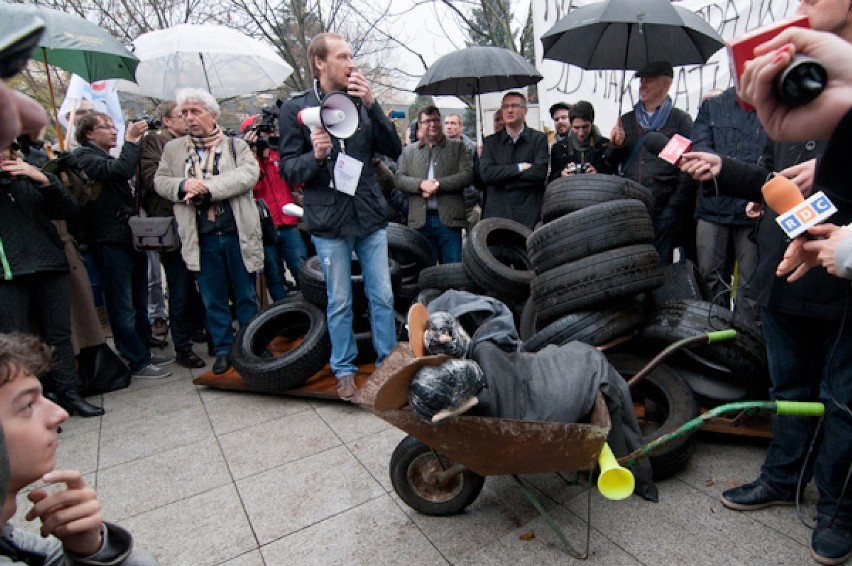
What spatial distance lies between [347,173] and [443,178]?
75.1 inches

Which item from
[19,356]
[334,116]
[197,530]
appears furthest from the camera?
[334,116]

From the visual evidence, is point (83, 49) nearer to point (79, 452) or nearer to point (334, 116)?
point (334, 116)

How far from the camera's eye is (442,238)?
5.38 metres

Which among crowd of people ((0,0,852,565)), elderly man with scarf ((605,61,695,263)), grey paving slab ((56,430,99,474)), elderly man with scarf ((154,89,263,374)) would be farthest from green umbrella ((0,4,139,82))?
elderly man with scarf ((605,61,695,263))

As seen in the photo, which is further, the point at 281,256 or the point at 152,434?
the point at 281,256

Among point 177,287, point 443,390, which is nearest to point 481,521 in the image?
point 443,390

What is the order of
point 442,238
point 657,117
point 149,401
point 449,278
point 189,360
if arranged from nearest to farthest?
point 149,401
point 657,117
point 449,278
point 189,360
point 442,238

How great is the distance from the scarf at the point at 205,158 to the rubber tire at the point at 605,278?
110 inches

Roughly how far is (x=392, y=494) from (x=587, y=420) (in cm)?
113

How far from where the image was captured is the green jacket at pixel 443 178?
5.18 meters

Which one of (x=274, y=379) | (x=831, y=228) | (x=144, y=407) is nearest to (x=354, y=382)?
(x=274, y=379)

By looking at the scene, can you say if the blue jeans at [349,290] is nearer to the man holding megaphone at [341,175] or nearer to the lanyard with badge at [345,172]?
the man holding megaphone at [341,175]

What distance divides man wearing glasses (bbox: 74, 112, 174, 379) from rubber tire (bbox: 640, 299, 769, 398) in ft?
13.3

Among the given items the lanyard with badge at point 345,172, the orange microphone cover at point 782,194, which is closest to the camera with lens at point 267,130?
the lanyard with badge at point 345,172
